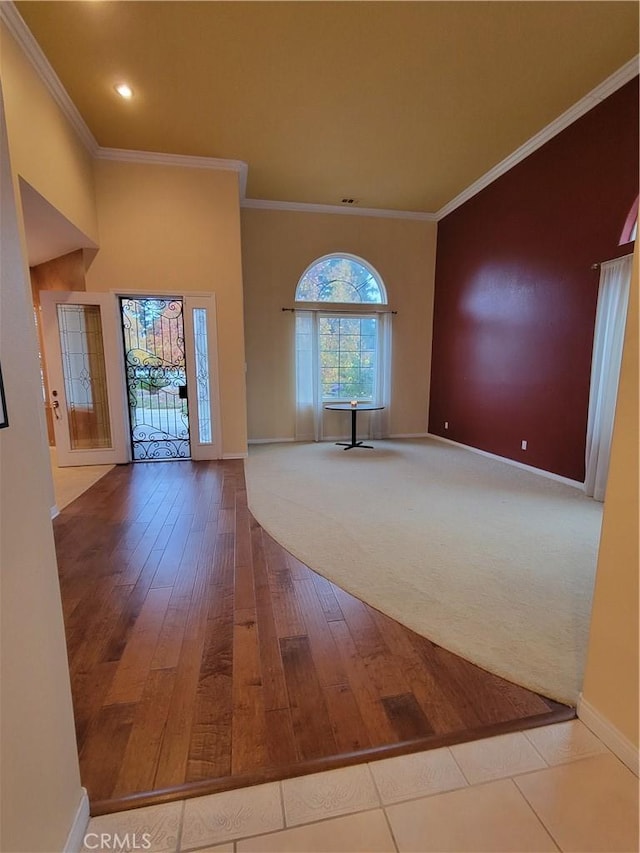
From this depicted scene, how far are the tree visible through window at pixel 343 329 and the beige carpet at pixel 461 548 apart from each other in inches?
85.1

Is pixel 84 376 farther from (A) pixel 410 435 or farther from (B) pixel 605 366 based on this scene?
(B) pixel 605 366

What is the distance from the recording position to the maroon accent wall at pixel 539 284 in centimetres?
361

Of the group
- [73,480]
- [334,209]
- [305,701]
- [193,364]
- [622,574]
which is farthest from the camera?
[334,209]

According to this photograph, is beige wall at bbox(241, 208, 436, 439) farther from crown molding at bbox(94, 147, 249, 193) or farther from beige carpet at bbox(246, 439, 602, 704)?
beige carpet at bbox(246, 439, 602, 704)

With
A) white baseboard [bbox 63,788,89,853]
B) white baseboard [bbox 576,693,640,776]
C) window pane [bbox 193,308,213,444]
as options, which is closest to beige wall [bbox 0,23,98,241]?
window pane [bbox 193,308,213,444]

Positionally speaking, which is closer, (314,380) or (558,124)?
(558,124)

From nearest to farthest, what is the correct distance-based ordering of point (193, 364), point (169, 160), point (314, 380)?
point (169, 160)
point (193, 364)
point (314, 380)

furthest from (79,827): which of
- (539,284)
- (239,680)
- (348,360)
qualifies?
(348,360)

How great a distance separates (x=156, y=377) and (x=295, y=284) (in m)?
2.71

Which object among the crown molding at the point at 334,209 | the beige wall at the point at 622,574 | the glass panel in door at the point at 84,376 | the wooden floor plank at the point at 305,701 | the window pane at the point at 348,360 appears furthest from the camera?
the window pane at the point at 348,360

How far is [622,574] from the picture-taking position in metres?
1.18

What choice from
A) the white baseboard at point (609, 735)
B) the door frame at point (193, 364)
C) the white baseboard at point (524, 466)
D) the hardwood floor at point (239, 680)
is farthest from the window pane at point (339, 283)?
the white baseboard at point (609, 735)

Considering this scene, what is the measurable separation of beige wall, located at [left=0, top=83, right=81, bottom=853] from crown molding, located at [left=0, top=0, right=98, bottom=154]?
134 inches

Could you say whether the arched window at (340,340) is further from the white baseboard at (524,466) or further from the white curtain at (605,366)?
the white curtain at (605,366)
